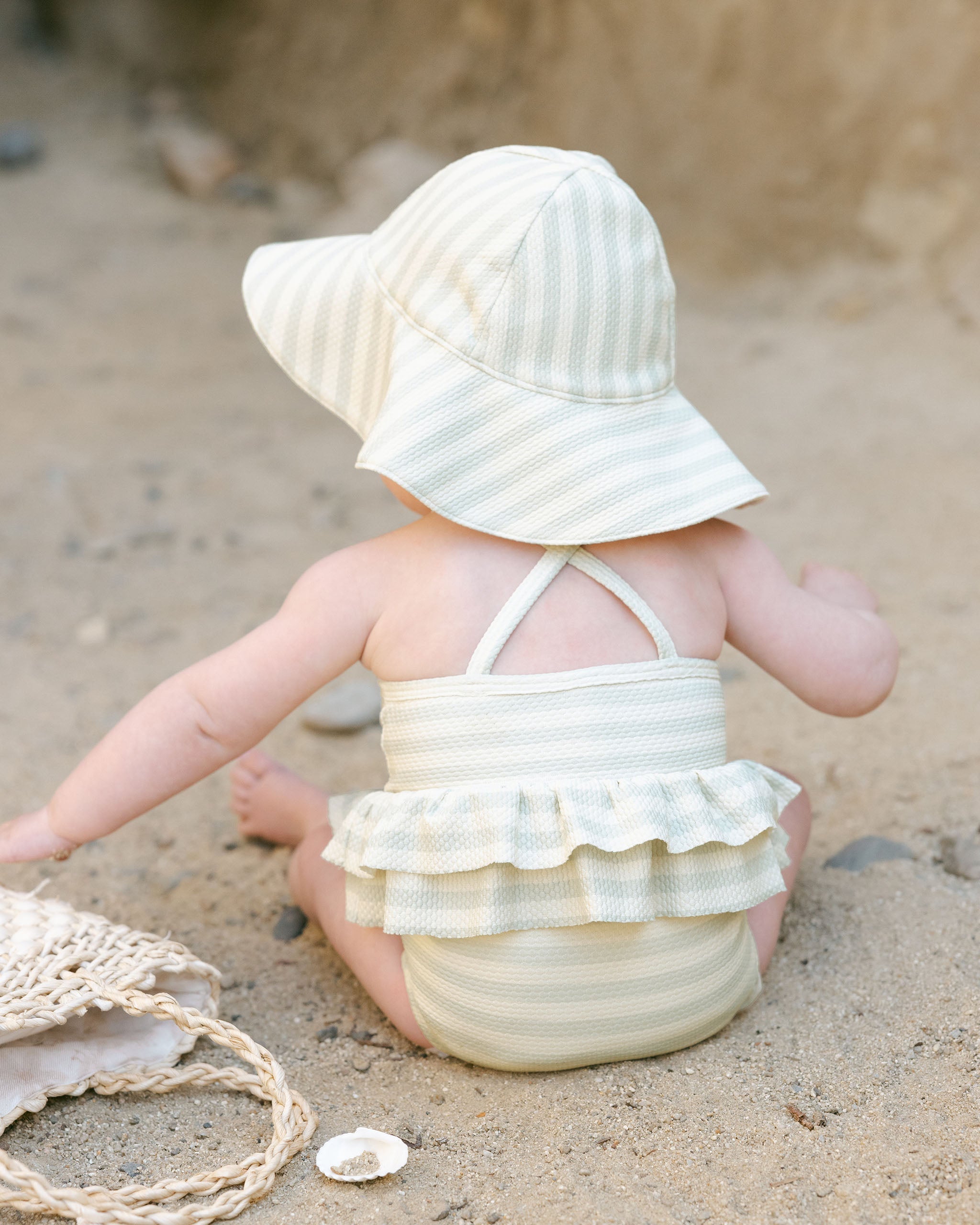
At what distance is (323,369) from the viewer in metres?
1.40

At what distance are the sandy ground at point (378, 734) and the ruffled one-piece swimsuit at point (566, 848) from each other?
0.09m

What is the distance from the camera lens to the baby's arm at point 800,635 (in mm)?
1433

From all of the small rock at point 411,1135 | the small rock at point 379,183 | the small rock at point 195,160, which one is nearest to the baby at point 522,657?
the small rock at point 411,1135

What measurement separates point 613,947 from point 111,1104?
0.55 m

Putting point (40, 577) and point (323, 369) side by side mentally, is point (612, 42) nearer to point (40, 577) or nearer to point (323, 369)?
point (40, 577)

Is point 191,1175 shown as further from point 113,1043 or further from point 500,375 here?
point 500,375

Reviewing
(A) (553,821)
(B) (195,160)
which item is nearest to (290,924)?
(A) (553,821)

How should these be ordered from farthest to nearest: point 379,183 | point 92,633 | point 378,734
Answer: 1. point 379,183
2. point 92,633
3. point 378,734

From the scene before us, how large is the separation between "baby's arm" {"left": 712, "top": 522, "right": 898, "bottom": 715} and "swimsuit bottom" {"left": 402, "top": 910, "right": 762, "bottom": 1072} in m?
0.30

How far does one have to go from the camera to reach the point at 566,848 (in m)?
1.23

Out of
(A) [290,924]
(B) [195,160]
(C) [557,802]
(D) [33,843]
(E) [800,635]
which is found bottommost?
(A) [290,924]

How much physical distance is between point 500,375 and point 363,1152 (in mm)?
778

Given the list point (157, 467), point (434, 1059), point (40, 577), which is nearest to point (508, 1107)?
point (434, 1059)

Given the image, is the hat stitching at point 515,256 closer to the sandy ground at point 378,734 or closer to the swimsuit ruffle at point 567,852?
the swimsuit ruffle at point 567,852
